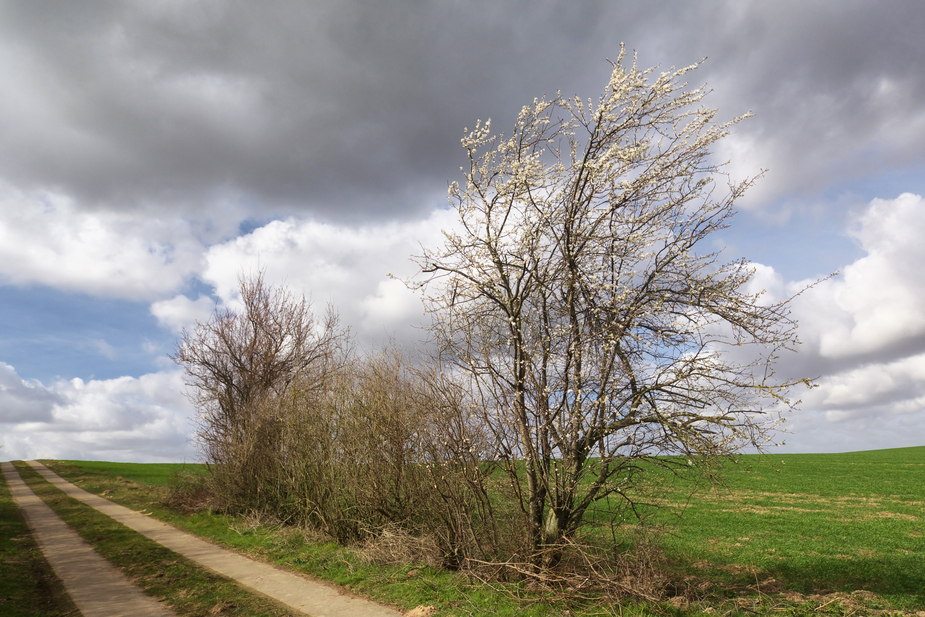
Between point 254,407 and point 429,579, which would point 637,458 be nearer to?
point 429,579

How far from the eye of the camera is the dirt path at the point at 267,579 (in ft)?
23.7

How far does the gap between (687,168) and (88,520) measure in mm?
19728

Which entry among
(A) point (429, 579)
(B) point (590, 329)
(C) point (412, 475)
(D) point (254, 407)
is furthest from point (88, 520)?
(B) point (590, 329)

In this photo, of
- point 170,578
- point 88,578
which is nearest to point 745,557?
point 170,578

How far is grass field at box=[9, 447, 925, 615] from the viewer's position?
23.8 feet

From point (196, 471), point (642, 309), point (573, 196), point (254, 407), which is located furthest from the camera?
point (196, 471)

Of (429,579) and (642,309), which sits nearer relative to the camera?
(642,309)

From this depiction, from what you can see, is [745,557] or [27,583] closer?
[27,583]

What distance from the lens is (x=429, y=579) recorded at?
788 centimetres

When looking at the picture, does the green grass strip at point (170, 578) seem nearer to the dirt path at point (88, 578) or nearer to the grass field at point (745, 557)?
the dirt path at point (88, 578)

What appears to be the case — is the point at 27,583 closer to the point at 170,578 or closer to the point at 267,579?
the point at 170,578

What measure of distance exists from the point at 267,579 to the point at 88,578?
11.8ft

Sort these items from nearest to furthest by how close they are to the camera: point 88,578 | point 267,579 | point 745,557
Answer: point 267,579
point 88,578
point 745,557

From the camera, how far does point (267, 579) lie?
8.99 metres
